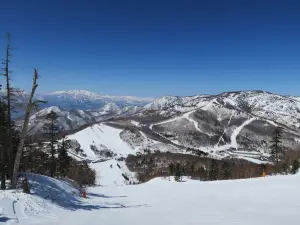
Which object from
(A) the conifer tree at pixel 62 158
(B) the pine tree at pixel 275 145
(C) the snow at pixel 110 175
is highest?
(B) the pine tree at pixel 275 145

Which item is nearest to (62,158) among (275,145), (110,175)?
(275,145)

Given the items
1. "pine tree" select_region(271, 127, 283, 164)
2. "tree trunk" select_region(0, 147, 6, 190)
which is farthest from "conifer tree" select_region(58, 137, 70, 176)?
→ "pine tree" select_region(271, 127, 283, 164)

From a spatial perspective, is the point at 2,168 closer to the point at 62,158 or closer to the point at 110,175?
the point at 62,158

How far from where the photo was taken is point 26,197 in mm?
19078

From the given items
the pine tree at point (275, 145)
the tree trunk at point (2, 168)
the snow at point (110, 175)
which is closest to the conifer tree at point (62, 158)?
the tree trunk at point (2, 168)

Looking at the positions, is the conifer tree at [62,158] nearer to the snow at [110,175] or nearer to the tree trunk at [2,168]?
the tree trunk at [2,168]

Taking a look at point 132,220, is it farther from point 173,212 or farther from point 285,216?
point 285,216

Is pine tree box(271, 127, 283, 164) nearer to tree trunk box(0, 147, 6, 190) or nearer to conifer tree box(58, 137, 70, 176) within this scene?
conifer tree box(58, 137, 70, 176)

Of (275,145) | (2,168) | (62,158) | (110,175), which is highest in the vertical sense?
(275,145)

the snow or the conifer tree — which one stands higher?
the conifer tree

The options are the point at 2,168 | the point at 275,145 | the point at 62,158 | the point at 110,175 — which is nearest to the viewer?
the point at 2,168

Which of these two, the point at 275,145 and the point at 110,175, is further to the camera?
the point at 110,175

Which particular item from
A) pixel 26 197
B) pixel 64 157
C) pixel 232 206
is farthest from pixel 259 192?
pixel 64 157

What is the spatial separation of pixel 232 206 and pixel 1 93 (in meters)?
19.5
